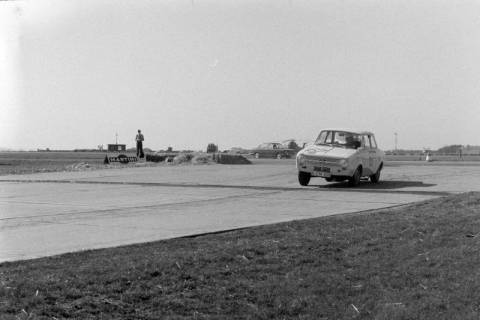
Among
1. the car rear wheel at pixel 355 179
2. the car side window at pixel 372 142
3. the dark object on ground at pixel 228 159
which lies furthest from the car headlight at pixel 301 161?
the dark object on ground at pixel 228 159

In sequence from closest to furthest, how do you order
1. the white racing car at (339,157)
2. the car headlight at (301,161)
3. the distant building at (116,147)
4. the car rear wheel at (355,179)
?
the white racing car at (339,157) → the car rear wheel at (355,179) → the car headlight at (301,161) → the distant building at (116,147)

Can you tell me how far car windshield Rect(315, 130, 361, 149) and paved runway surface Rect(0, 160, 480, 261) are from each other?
130 cm

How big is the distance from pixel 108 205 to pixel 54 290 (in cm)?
821

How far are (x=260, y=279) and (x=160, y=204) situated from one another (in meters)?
7.50

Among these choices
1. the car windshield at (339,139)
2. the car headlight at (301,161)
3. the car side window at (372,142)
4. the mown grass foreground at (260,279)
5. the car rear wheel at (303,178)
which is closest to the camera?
the mown grass foreground at (260,279)

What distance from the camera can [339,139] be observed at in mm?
20703

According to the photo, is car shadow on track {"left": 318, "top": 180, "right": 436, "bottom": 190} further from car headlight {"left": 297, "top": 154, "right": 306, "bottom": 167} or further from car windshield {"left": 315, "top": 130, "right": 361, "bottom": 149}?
car windshield {"left": 315, "top": 130, "right": 361, "bottom": 149}

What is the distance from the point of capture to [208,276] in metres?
6.72

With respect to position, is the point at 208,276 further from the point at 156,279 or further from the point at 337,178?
the point at 337,178

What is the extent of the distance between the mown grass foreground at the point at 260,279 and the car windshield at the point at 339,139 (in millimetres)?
11309

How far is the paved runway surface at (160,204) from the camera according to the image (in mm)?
9180

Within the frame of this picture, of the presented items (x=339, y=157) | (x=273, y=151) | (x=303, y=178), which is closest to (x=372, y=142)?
(x=339, y=157)

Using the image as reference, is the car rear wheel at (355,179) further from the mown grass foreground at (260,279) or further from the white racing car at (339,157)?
the mown grass foreground at (260,279)

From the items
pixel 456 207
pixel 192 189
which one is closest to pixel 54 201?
pixel 192 189
